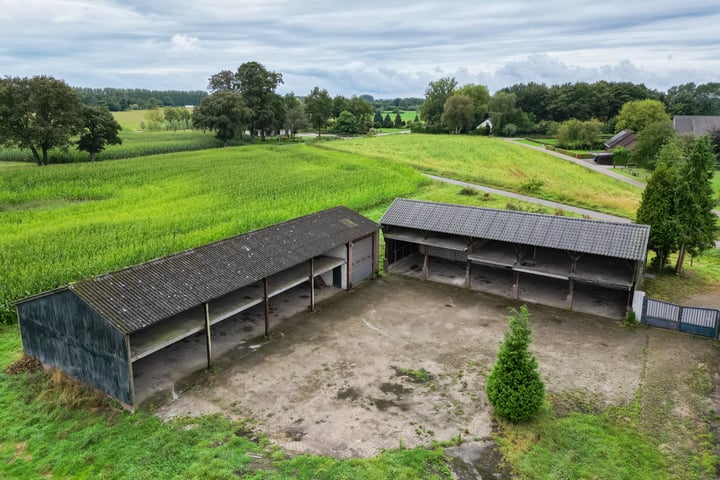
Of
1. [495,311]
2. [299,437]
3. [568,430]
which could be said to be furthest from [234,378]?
[495,311]

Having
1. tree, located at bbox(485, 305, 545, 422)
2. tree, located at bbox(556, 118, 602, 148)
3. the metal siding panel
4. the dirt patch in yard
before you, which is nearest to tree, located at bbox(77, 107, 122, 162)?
the metal siding panel

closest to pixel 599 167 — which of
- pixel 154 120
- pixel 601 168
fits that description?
pixel 601 168

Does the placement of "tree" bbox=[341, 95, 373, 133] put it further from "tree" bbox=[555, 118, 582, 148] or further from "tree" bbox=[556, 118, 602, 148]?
"tree" bbox=[556, 118, 602, 148]

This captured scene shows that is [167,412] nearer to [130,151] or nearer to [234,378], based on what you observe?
[234,378]

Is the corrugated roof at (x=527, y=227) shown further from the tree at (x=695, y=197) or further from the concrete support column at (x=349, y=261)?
the tree at (x=695, y=197)

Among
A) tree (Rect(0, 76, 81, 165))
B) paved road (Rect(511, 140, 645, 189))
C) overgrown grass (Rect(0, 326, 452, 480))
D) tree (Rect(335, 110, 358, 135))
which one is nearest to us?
overgrown grass (Rect(0, 326, 452, 480))

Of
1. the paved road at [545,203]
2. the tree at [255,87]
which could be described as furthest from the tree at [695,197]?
the tree at [255,87]

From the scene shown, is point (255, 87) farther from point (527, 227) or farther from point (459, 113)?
point (527, 227)
